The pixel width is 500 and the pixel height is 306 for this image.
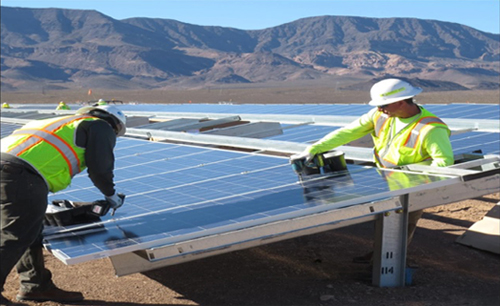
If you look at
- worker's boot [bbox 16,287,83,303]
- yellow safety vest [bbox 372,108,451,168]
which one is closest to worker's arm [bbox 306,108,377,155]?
yellow safety vest [bbox 372,108,451,168]

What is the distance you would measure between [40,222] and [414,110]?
4377 mm

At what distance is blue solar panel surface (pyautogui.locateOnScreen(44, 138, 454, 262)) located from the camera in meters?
6.60

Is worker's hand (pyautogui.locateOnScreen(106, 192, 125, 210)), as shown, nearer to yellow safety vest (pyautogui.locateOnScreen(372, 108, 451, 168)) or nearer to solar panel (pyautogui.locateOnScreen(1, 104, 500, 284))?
solar panel (pyautogui.locateOnScreen(1, 104, 500, 284))

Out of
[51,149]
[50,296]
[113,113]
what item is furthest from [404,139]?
[50,296]

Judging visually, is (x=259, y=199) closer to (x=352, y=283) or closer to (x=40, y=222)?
(x=352, y=283)

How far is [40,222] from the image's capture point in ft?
22.7

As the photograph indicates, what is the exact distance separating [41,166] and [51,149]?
8.0 inches

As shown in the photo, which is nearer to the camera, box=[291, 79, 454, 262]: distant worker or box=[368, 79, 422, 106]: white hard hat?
box=[291, 79, 454, 262]: distant worker

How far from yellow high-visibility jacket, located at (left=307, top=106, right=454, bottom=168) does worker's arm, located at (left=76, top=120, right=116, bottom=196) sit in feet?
8.49

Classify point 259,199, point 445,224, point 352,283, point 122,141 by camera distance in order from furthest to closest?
point 122,141
point 445,224
point 352,283
point 259,199

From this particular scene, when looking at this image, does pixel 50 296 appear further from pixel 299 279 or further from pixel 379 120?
pixel 379 120

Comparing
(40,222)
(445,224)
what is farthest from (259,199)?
(445,224)

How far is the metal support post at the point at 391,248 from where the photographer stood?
7.86 meters

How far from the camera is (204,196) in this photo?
7855mm
